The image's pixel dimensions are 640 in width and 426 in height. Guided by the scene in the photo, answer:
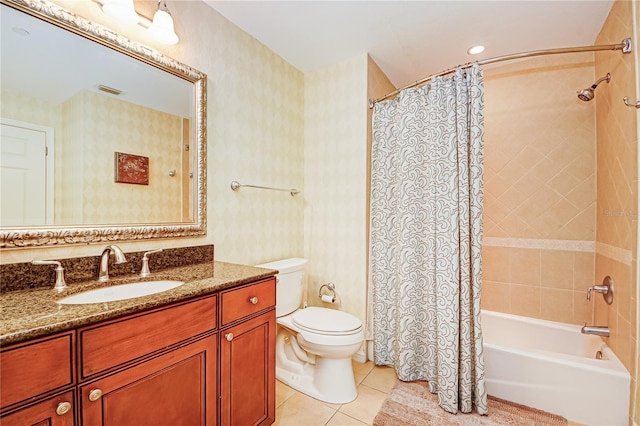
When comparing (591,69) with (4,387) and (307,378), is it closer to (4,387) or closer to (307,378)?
(307,378)

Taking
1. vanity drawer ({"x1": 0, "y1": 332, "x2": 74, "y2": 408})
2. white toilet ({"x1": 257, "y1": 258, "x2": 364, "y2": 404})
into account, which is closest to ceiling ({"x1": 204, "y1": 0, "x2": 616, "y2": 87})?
white toilet ({"x1": 257, "y1": 258, "x2": 364, "y2": 404})

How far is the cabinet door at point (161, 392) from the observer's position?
0.79 metres

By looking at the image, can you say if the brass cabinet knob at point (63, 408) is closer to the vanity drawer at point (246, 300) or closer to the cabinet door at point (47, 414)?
the cabinet door at point (47, 414)

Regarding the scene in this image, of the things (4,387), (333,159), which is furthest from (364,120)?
(4,387)

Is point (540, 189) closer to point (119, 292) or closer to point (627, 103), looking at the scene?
point (627, 103)

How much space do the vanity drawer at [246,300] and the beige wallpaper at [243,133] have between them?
547mm

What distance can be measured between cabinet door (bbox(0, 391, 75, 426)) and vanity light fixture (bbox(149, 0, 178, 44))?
147cm

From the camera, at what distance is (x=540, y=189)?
85.5 inches

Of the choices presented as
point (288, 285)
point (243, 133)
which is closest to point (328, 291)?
point (288, 285)

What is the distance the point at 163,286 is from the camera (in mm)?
1221

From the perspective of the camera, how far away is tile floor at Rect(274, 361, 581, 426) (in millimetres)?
1521

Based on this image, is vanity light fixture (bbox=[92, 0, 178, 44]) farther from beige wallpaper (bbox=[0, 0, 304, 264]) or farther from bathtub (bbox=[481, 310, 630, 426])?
bathtub (bbox=[481, 310, 630, 426])

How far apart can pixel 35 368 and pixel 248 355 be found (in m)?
0.72

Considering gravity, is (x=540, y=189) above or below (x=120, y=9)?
below
